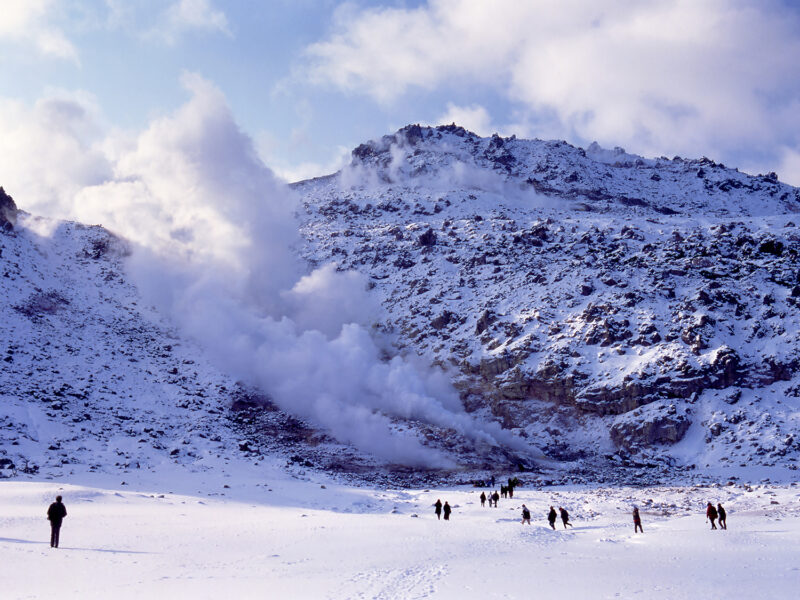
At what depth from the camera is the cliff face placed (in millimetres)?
52344

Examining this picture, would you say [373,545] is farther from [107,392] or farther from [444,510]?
[107,392]

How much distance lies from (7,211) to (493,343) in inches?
2280

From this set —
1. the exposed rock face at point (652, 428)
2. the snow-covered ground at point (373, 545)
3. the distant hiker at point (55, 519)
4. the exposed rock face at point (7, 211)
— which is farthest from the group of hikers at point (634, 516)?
the exposed rock face at point (7, 211)

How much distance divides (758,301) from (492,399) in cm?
2806

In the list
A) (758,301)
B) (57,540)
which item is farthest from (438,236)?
(57,540)

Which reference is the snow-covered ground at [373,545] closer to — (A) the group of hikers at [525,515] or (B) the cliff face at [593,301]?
(A) the group of hikers at [525,515]

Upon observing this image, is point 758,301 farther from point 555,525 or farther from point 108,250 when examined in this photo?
point 108,250

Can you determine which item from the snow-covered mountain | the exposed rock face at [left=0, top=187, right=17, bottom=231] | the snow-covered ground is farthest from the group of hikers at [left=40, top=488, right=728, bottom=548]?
the exposed rock face at [left=0, top=187, right=17, bottom=231]

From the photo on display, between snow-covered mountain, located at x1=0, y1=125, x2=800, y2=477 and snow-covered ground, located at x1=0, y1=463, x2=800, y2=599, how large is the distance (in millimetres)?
10988

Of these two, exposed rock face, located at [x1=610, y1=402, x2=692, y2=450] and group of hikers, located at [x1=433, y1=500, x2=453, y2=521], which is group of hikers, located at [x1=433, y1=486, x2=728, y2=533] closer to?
group of hikers, located at [x1=433, y1=500, x2=453, y2=521]

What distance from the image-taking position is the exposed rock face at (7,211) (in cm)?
6981

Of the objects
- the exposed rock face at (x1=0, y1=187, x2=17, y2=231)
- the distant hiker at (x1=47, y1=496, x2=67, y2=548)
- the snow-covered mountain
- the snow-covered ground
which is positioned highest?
the exposed rock face at (x1=0, y1=187, x2=17, y2=231)

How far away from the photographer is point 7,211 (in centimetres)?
7169

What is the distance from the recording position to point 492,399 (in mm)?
58781
